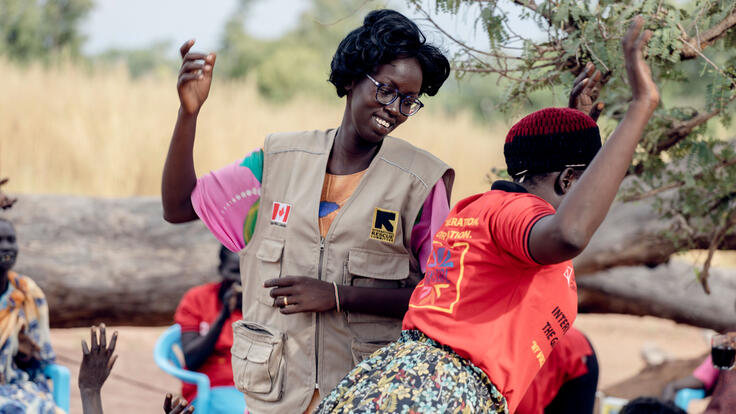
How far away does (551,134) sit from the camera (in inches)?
69.9

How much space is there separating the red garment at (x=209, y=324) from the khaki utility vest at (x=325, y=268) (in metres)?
2.20

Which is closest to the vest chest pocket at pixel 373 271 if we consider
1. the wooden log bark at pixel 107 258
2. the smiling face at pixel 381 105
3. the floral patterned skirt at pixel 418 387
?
the smiling face at pixel 381 105

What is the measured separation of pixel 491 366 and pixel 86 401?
1.49 m

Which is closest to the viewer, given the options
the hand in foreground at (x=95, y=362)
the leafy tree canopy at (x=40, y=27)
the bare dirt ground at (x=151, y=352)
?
the hand in foreground at (x=95, y=362)

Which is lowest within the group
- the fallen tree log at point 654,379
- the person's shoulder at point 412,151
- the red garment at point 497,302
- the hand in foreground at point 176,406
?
the fallen tree log at point 654,379

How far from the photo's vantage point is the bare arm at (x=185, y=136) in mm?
2029

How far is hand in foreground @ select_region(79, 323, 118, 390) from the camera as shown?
8.20 ft

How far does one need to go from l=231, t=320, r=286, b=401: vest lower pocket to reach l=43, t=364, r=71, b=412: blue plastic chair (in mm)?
2264

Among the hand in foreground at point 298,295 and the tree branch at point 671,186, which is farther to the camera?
the tree branch at point 671,186

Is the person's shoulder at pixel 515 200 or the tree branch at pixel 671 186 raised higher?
the person's shoulder at pixel 515 200

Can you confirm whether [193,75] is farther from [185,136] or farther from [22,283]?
[22,283]

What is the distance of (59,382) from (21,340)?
29 centimetres

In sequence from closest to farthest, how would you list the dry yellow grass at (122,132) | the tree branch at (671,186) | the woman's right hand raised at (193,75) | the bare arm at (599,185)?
the bare arm at (599,185), the woman's right hand raised at (193,75), the tree branch at (671,186), the dry yellow grass at (122,132)

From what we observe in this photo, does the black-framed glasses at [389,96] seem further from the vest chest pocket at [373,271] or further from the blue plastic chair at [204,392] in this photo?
the blue plastic chair at [204,392]
